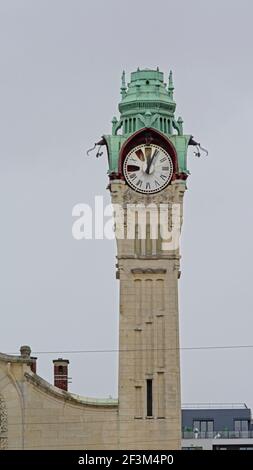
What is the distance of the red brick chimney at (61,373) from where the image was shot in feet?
200

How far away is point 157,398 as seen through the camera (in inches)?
2331

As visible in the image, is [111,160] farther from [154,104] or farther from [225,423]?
[225,423]

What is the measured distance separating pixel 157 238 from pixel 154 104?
509 centimetres

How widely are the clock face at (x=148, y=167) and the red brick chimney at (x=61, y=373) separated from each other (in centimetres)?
717

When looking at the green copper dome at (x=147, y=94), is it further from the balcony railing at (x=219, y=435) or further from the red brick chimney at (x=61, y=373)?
the balcony railing at (x=219, y=435)

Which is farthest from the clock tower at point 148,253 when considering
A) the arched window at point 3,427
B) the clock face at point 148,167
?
the arched window at point 3,427

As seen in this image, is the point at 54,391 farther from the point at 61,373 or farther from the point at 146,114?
the point at 146,114

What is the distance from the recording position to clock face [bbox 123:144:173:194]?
6078 centimetres

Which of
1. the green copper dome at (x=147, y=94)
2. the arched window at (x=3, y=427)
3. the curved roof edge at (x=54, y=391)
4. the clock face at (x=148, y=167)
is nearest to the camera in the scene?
the arched window at (x=3, y=427)

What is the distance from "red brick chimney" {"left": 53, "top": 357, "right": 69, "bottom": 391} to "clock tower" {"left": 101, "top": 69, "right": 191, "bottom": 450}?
261 cm

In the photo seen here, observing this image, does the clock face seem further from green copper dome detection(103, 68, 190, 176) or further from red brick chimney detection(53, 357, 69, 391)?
red brick chimney detection(53, 357, 69, 391)

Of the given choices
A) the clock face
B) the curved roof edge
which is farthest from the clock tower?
the curved roof edge

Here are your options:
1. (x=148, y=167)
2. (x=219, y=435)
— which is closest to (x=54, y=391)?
(x=148, y=167)
